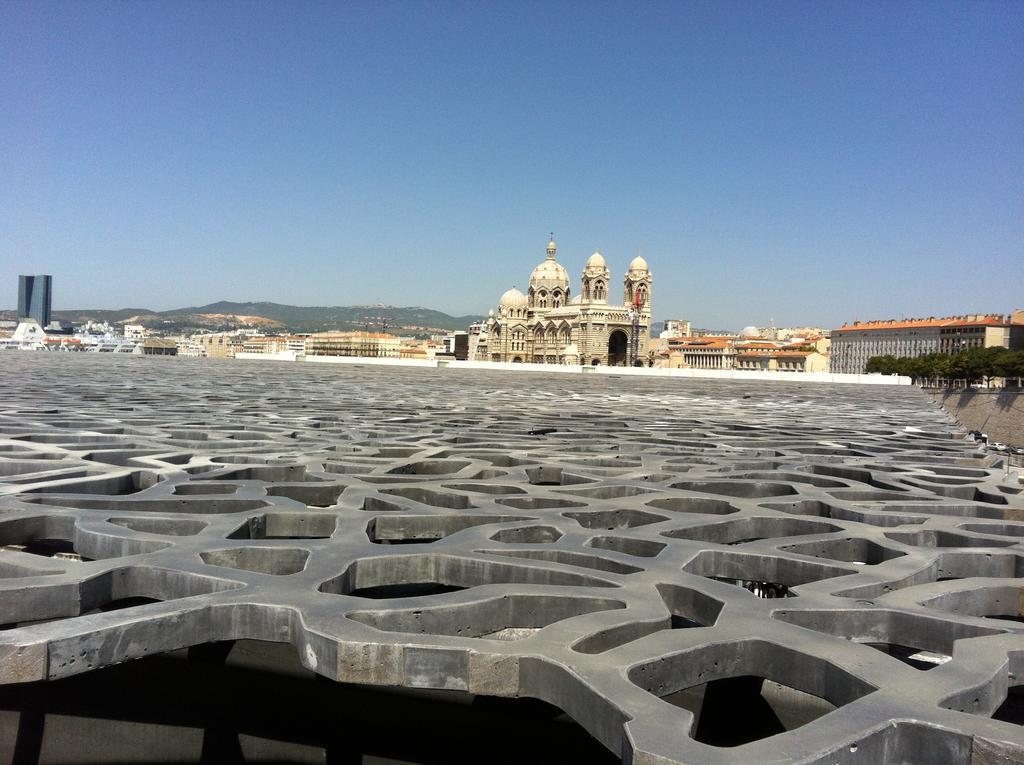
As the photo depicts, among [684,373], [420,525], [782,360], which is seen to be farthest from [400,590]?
[782,360]

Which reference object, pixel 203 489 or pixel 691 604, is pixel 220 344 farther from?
pixel 691 604

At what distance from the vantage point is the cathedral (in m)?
98.4

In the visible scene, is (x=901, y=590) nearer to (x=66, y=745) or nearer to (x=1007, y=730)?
(x=1007, y=730)

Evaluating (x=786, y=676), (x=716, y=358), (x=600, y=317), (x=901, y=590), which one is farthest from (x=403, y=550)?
(x=716, y=358)

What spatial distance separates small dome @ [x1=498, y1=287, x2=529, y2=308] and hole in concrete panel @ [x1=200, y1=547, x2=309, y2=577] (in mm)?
108546

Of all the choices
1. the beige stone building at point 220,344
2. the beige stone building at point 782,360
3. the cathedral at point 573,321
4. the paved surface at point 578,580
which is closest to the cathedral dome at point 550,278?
the cathedral at point 573,321

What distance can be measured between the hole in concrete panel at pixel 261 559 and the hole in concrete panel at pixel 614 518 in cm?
215

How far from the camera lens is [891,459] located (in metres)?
10.6

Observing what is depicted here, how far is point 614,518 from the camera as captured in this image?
21.8 feet

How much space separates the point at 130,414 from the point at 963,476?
11098 millimetres

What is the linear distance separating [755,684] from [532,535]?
5.87 ft

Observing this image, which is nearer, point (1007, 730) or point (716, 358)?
point (1007, 730)

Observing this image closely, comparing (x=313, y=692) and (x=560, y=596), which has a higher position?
(x=560, y=596)

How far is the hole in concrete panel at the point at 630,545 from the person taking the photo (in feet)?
18.1
